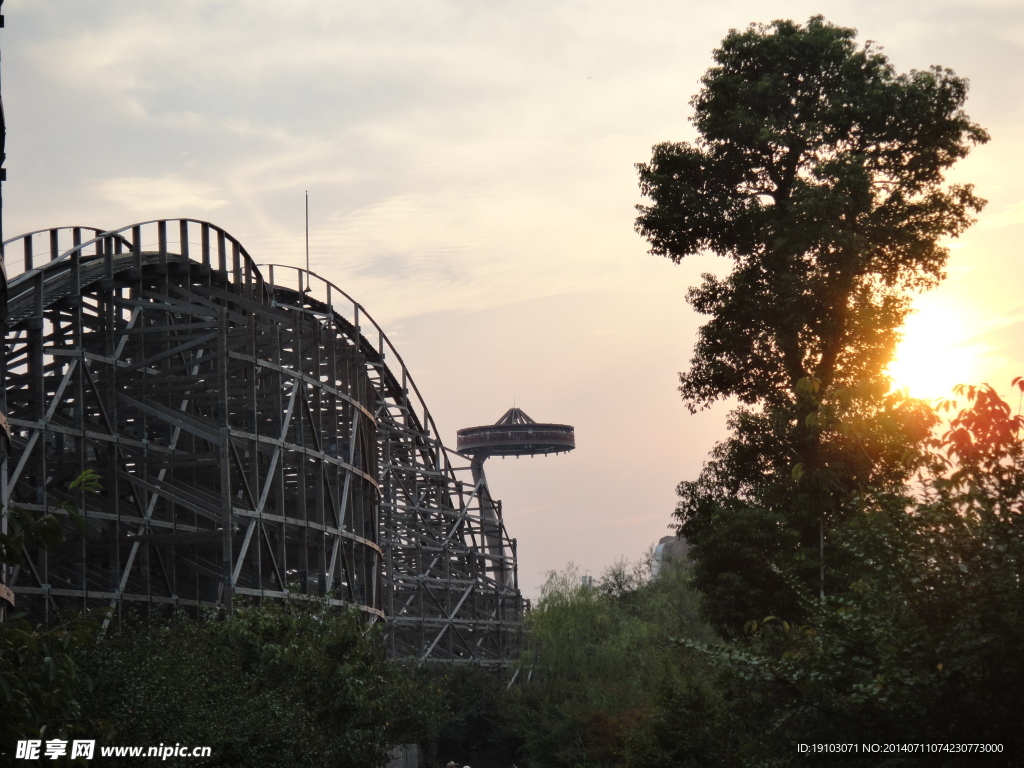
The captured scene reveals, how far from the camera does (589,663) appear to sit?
56.3 meters

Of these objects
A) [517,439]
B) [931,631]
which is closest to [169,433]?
[931,631]

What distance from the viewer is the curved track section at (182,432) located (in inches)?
1158

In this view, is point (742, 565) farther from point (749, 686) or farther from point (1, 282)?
point (1, 282)

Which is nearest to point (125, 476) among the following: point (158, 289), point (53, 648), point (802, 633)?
point (158, 289)

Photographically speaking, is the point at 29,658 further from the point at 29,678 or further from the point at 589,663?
the point at 589,663

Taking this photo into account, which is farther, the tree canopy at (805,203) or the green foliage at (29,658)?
the tree canopy at (805,203)

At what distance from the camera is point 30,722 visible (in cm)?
909

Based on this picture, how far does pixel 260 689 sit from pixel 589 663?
114ft

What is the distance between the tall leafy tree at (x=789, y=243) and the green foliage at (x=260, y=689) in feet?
22.7

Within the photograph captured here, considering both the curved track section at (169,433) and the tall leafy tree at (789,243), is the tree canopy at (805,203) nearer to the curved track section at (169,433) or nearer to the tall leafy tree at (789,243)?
the tall leafy tree at (789,243)

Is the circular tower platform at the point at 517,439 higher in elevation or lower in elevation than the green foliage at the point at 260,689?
higher

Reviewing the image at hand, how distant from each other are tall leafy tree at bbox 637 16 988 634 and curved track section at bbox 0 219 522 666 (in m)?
10.8

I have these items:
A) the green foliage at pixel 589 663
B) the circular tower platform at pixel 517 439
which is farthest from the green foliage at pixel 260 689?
the circular tower platform at pixel 517 439

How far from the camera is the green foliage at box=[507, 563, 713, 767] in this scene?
44438mm
